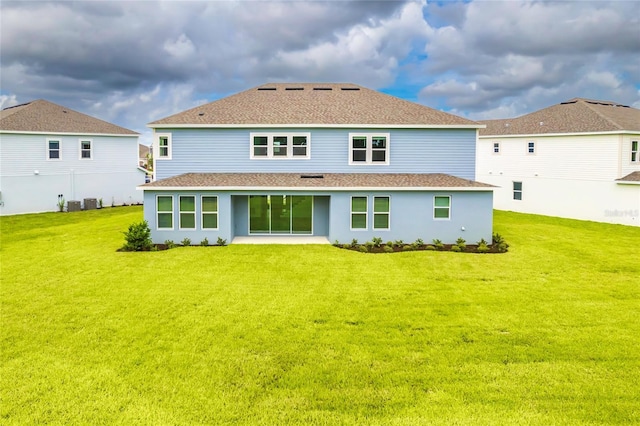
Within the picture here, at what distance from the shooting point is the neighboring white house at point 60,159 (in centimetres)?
2884

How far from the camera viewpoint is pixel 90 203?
32.2 meters

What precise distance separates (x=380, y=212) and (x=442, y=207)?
286cm

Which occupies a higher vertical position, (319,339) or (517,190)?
(517,190)

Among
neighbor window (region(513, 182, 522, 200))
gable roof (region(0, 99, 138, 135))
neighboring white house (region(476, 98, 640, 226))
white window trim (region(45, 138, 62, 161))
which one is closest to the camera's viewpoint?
neighboring white house (region(476, 98, 640, 226))

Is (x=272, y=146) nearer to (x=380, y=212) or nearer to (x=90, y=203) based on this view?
(x=380, y=212)

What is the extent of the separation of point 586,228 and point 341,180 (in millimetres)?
15446

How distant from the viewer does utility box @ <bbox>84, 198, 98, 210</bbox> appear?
1259 inches

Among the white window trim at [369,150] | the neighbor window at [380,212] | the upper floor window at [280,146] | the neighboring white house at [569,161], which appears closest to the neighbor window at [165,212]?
the upper floor window at [280,146]

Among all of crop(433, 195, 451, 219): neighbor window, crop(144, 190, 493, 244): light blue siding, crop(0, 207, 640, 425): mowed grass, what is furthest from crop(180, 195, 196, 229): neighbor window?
crop(433, 195, 451, 219): neighbor window

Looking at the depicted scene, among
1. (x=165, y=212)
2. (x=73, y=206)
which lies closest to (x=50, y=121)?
(x=73, y=206)

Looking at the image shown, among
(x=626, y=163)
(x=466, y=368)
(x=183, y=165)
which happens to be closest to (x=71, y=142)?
(x=183, y=165)

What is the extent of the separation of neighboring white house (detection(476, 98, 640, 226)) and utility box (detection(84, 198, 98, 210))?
29589 mm

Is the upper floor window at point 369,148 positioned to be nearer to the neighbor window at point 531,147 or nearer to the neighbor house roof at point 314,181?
the neighbor house roof at point 314,181

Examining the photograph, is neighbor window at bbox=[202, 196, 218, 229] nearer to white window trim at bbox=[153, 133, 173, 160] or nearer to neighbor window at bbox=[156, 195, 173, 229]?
neighbor window at bbox=[156, 195, 173, 229]
